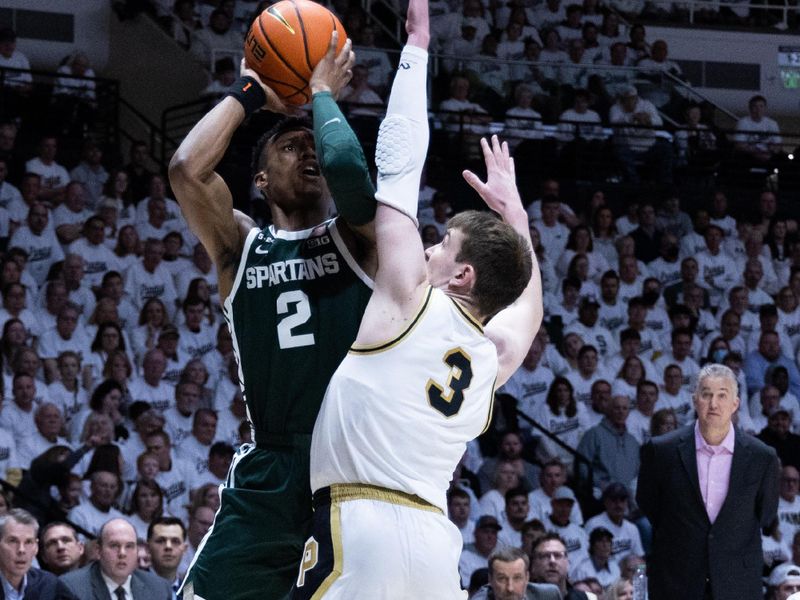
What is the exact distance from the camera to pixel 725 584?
745cm

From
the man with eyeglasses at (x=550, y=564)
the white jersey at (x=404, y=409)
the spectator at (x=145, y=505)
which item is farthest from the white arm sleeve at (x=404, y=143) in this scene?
the spectator at (x=145, y=505)

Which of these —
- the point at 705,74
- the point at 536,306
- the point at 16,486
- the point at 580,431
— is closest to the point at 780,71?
the point at 705,74

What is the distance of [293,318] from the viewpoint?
159 inches

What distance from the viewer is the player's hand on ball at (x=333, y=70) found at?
13.5ft

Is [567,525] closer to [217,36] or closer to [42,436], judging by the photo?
[42,436]

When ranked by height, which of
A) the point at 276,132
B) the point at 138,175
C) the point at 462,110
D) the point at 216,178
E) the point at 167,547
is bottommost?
the point at 167,547

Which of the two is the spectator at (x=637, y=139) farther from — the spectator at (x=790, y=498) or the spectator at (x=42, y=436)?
the spectator at (x=42, y=436)

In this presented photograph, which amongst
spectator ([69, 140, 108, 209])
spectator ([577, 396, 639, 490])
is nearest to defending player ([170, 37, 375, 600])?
spectator ([577, 396, 639, 490])

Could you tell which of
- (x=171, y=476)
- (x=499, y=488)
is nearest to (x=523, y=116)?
(x=499, y=488)

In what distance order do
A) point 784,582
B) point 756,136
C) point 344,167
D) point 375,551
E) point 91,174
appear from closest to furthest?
point 375,551, point 344,167, point 784,582, point 91,174, point 756,136

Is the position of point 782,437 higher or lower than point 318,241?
lower

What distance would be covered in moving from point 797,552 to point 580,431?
211 centimetres

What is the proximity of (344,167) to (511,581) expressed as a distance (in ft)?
16.0

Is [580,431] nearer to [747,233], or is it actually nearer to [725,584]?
[747,233]
